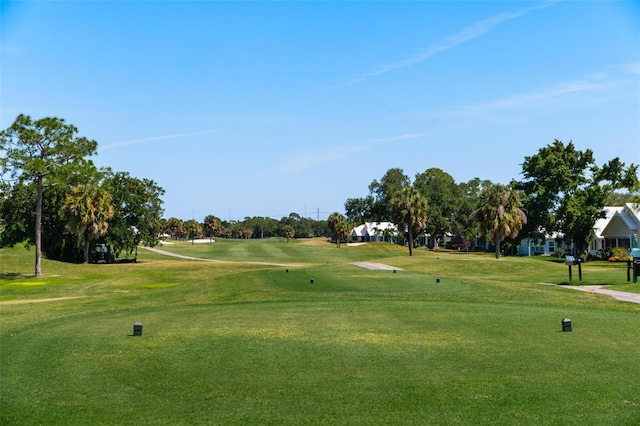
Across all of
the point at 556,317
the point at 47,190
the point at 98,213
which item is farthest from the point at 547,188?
the point at 556,317

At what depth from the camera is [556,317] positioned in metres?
20.3

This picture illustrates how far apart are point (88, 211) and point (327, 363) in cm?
5782

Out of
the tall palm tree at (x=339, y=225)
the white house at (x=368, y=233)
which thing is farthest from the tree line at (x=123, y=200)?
the white house at (x=368, y=233)

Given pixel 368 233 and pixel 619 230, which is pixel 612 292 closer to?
pixel 619 230

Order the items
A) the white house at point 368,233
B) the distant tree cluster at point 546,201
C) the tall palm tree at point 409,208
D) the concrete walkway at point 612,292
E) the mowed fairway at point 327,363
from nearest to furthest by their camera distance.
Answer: the mowed fairway at point 327,363 → the concrete walkway at point 612,292 → the distant tree cluster at point 546,201 → the tall palm tree at point 409,208 → the white house at point 368,233

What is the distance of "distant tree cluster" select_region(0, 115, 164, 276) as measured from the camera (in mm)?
53312

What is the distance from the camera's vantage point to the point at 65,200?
2613 inches

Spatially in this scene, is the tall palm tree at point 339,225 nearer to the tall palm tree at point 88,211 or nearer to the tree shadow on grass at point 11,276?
the tall palm tree at point 88,211

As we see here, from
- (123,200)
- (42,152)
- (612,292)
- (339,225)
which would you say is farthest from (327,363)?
(339,225)

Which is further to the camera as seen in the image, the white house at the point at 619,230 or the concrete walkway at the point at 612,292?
the white house at the point at 619,230

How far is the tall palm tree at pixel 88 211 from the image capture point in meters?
65.1

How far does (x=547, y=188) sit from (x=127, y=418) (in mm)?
81668

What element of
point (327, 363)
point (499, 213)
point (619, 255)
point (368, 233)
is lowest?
point (327, 363)

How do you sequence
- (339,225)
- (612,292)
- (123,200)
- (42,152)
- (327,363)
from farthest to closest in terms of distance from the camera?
(339,225) < (123,200) < (42,152) < (612,292) < (327,363)
